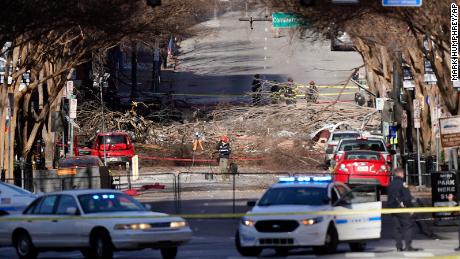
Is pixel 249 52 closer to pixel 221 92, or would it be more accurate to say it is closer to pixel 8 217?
pixel 221 92

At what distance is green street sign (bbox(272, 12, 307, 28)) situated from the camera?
41844 millimetres

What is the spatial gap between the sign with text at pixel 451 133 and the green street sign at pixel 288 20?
39.5 ft

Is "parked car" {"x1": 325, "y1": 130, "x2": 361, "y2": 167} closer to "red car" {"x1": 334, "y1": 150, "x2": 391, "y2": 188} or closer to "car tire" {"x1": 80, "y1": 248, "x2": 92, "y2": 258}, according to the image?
"red car" {"x1": 334, "y1": 150, "x2": 391, "y2": 188}

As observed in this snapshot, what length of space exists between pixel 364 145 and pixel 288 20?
6.38 m

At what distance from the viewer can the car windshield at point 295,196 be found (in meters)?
23.7

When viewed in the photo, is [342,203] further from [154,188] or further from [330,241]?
[154,188]

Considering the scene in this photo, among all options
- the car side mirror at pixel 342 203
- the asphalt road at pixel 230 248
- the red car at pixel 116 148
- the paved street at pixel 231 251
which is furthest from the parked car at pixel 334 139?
the car side mirror at pixel 342 203

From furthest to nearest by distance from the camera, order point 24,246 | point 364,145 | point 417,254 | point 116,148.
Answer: point 116,148 < point 364,145 < point 24,246 < point 417,254

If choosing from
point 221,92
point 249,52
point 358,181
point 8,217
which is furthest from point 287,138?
point 249,52

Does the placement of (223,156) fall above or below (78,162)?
below

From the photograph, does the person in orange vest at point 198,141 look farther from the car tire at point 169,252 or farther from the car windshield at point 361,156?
the car tire at point 169,252

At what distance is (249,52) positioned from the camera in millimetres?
103500

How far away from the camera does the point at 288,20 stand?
147 feet

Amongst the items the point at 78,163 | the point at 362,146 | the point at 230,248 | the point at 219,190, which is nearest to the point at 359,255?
the point at 230,248
